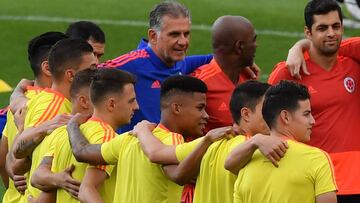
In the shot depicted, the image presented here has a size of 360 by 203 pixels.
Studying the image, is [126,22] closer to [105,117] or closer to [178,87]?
[105,117]

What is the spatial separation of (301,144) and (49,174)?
7.51 ft

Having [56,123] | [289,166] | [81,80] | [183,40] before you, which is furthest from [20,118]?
[289,166]

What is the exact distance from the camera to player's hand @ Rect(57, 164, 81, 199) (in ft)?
30.2

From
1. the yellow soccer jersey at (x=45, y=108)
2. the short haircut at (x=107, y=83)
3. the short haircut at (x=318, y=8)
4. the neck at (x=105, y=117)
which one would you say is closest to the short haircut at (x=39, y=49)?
the yellow soccer jersey at (x=45, y=108)

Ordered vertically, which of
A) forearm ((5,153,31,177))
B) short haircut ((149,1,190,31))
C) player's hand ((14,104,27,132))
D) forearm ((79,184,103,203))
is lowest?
forearm ((5,153,31,177))

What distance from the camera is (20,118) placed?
10.3m

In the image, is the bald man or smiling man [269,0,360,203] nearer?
smiling man [269,0,360,203]

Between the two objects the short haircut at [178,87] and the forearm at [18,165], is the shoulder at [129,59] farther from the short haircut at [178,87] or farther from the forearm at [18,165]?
the short haircut at [178,87]

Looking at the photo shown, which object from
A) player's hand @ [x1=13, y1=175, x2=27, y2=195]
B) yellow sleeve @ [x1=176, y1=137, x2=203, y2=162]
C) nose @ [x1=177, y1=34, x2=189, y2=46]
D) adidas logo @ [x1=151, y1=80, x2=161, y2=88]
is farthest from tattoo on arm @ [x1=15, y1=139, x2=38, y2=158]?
nose @ [x1=177, y1=34, x2=189, y2=46]

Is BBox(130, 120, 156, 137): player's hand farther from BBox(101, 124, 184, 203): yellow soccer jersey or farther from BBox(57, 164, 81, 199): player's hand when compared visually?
BBox(57, 164, 81, 199): player's hand

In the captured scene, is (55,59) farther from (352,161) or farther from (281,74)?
(352,161)

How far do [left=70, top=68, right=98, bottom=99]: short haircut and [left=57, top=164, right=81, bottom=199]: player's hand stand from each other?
0.64m

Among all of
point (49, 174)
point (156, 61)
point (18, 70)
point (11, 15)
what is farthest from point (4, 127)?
point (11, 15)

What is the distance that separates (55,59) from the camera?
10133 mm
